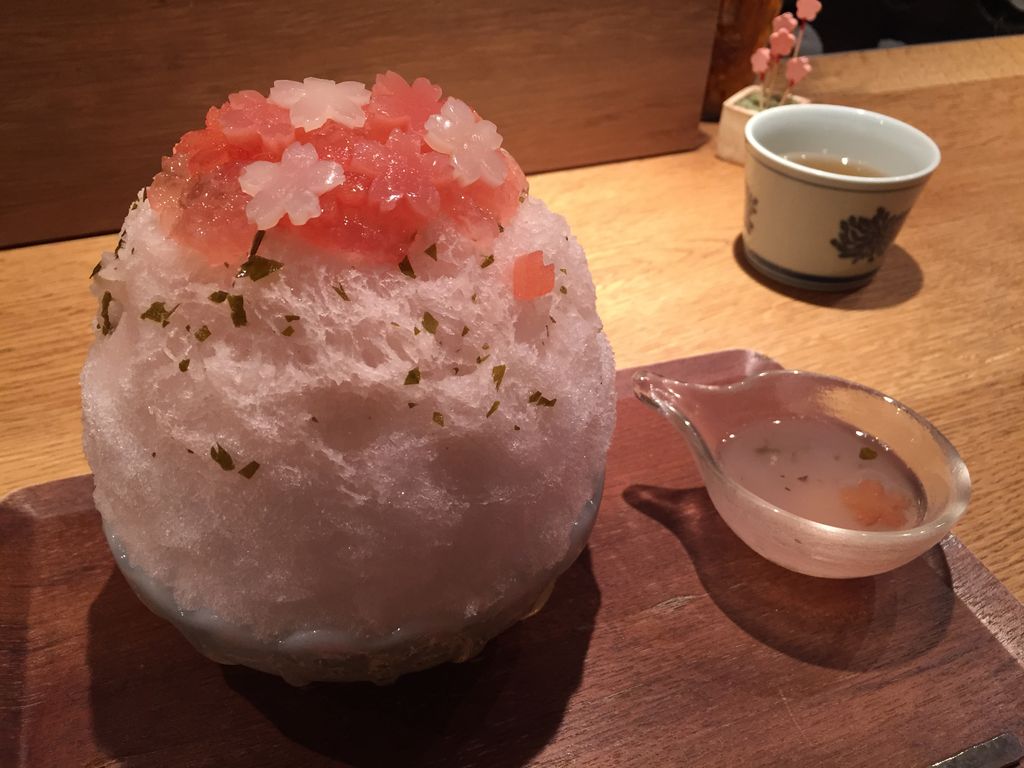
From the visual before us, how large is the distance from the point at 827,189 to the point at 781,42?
546 millimetres

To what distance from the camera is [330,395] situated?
669 millimetres

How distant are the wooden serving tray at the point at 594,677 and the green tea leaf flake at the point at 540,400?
1.07 ft

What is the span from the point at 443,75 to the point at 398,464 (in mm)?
1288

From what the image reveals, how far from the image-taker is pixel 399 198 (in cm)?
70

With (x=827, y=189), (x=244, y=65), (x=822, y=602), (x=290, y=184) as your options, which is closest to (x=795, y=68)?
(x=827, y=189)

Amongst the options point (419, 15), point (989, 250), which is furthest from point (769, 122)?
point (419, 15)

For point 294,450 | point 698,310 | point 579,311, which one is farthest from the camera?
point 698,310

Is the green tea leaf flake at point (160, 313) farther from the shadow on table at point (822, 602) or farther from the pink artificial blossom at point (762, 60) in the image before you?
the pink artificial blossom at point (762, 60)

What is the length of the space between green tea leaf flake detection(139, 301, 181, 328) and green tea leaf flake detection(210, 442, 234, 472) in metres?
0.12

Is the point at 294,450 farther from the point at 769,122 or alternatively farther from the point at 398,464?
the point at 769,122

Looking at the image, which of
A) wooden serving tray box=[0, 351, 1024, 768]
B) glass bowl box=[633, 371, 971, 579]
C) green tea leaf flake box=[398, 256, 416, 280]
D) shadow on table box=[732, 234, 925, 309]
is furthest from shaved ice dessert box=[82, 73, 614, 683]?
shadow on table box=[732, 234, 925, 309]

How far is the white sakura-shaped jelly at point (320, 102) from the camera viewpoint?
0.75m

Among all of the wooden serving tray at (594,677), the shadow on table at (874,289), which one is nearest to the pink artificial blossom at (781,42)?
the shadow on table at (874,289)

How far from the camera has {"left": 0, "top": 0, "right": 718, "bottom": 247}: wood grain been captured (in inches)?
58.3
